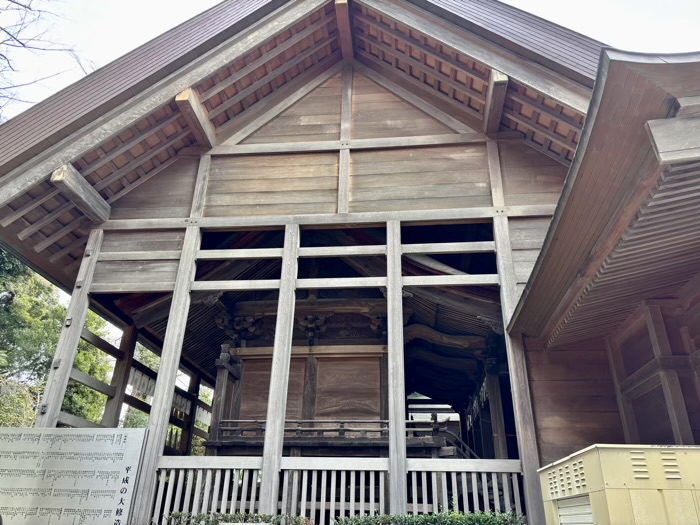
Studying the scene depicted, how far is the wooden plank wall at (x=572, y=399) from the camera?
5535mm

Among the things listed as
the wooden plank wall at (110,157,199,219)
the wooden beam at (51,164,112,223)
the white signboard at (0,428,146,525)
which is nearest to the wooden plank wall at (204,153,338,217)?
the wooden plank wall at (110,157,199,219)

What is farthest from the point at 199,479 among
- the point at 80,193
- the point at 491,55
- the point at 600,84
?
the point at 491,55

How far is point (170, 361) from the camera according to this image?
6.26 metres

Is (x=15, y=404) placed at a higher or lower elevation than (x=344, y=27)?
lower

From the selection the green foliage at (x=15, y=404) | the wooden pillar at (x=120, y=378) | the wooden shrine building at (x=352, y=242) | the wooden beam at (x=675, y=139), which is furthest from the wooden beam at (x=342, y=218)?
the green foliage at (x=15, y=404)

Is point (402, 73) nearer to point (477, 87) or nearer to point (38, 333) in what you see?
point (477, 87)

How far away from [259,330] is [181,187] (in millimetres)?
3605

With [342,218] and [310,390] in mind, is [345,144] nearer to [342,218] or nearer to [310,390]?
[342,218]

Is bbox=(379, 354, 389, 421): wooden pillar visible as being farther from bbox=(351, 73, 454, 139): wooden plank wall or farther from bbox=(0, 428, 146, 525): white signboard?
bbox=(0, 428, 146, 525): white signboard

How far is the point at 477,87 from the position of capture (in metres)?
7.14

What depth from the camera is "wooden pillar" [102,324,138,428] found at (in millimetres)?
8078

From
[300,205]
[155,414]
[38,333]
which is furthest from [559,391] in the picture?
[38,333]

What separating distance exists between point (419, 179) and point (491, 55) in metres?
1.80

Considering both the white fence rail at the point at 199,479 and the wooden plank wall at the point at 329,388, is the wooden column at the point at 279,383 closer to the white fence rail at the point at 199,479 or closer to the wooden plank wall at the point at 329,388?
the white fence rail at the point at 199,479
